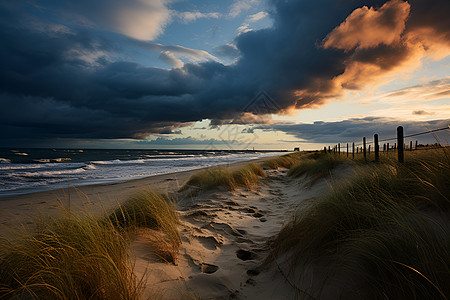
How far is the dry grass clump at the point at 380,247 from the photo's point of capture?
62.8 inches

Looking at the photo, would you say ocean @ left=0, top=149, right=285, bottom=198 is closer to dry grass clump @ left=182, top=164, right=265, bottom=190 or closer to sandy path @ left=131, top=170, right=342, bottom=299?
sandy path @ left=131, top=170, right=342, bottom=299

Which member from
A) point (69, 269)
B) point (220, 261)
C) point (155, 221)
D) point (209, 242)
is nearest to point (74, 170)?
point (155, 221)

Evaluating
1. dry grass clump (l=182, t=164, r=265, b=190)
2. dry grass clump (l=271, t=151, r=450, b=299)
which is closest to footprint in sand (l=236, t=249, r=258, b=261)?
dry grass clump (l=271, t=151, r=450, b=299)

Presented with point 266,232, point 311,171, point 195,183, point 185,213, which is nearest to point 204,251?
point 266,232

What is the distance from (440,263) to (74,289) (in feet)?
8.89

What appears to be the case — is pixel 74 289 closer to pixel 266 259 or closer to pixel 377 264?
pixel 266 259

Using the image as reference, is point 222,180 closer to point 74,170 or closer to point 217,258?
point 217,258

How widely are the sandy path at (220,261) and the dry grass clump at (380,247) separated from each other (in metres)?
0.40

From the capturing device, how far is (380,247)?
186 centimetres

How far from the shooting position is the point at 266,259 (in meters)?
2.93

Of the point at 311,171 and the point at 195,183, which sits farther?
the point at 311,171

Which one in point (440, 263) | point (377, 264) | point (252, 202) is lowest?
point (252, 202)

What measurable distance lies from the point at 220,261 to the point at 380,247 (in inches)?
77.4

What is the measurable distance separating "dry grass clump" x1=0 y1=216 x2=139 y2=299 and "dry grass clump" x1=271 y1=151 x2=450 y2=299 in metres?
1.77
